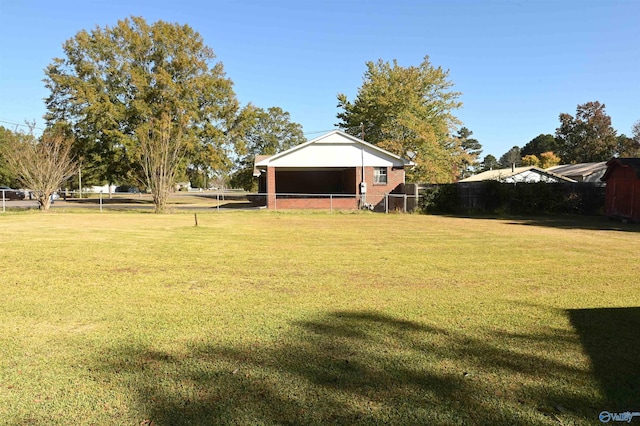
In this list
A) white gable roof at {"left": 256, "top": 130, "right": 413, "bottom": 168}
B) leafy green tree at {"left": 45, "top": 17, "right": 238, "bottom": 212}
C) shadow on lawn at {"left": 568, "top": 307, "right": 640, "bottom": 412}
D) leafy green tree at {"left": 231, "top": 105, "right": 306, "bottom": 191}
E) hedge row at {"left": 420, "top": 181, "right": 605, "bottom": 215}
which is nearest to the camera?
shadow on lawn at {"left": 568, "top": 307, "right": 640, "bottom": 412}

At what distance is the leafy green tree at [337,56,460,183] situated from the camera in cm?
3588

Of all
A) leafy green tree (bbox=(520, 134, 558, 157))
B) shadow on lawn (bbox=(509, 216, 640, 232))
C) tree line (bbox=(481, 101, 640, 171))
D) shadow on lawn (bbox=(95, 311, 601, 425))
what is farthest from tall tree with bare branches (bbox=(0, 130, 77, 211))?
leafy green tree (bbox=(520, 134, 558, 157))

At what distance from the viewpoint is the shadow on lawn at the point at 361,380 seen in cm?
276

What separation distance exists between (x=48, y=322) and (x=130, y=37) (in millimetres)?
39060

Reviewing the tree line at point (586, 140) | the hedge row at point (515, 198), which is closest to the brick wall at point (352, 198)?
the hedge row at point (515, 198)

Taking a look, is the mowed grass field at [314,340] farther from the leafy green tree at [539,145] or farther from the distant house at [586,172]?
the leafy green tree at [539,145]

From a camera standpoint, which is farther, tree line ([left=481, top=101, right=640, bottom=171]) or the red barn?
tree line ([left=481, top=101, right=640, bottom=171])

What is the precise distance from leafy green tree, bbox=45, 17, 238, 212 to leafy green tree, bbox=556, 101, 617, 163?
6247cm

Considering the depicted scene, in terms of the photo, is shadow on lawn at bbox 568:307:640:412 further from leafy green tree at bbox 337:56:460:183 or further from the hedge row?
leafy green tree at bbox 337:56:460:183

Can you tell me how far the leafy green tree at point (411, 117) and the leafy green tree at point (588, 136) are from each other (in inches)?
1629

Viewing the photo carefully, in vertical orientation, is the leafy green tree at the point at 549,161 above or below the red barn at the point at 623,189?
above

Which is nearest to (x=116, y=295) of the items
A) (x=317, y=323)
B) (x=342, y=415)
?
(x=317, y=323)

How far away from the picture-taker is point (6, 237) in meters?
10.8

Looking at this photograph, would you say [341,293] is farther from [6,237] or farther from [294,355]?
[6,237]
